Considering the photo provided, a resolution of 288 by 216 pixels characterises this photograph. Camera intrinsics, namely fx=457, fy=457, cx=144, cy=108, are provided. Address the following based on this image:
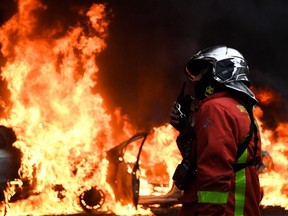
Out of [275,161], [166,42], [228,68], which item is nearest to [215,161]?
[228,68]

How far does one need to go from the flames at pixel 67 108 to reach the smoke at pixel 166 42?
0.49 metres

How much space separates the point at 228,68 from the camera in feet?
10.0

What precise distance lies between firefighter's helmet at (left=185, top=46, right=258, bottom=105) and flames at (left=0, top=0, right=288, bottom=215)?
4853 mm

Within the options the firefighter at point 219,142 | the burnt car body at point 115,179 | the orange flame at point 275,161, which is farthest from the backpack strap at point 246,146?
the orange flame at point 275,161

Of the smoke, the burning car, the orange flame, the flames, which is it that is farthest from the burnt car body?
the smoke

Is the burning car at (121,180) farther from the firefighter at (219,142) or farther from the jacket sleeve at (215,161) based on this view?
the jacket sleeve at (215,161)

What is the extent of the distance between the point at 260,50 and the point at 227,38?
4.27 feet

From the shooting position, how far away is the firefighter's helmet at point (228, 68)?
9.88 ft

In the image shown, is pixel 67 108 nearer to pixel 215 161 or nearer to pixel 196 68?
pixel 196 68

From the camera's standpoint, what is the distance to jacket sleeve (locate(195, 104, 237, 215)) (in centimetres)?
259

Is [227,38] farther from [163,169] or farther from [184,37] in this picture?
[163,169]

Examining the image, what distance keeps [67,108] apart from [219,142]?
10542 millimetres

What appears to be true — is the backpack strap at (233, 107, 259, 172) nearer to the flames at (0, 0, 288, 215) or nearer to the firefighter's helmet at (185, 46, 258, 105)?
the firefighter's helmet at (185, 46, 258, 105)

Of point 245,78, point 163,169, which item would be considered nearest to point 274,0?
point 163,169
